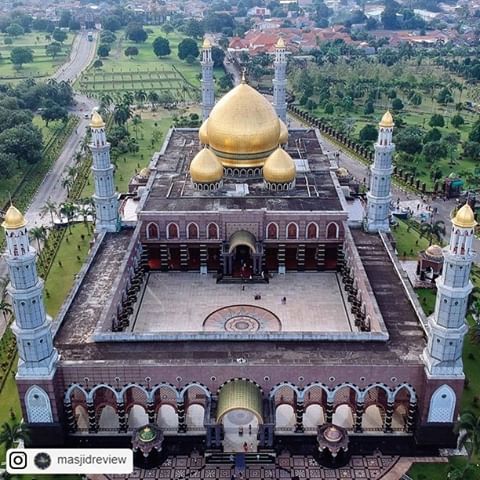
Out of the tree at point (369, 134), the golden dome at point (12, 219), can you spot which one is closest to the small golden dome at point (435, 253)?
the golden dome at point (12, 219)

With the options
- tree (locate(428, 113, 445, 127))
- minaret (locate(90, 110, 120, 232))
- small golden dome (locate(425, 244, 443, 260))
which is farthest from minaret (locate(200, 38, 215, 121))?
tree (locate(428, 113, 445, 127))

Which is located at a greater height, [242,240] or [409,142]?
[242,240]

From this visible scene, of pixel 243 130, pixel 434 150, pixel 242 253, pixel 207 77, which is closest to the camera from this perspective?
pixel 242 253

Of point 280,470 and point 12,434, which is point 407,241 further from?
point 12,434

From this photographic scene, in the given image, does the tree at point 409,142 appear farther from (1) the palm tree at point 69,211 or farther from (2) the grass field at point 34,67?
(2) the grass field at point 34,67

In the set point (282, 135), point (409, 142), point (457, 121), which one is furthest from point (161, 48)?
point (282, 135)

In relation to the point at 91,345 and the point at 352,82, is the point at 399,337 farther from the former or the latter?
the point at 352,82

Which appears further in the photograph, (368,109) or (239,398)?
(368,109)
